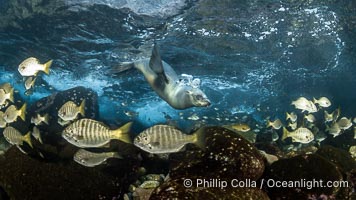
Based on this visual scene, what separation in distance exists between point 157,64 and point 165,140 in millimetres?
2630

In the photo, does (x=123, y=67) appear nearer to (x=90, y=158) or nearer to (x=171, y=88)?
(x=171, y=88)

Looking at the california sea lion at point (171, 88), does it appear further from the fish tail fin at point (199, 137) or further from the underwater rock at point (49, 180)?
the underwater rock at point (49, 180)

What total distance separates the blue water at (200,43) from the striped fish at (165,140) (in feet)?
32.7

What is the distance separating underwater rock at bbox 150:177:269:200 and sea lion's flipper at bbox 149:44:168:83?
125 inches

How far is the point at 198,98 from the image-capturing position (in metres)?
7.30

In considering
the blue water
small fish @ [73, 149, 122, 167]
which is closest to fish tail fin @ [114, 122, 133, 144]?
small fish @ [73, 149, 122, 167]

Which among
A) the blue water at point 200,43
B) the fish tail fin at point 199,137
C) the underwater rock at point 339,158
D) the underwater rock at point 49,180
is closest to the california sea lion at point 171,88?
the fish tail fin at point 199,137

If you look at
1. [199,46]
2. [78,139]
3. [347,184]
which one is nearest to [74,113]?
[78,139]

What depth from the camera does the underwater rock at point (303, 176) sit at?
5.84 meters

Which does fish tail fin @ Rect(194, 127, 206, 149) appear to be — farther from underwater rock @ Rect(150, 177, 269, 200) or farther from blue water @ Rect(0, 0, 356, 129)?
blue water @ Rect(0, 0, 356, 129)

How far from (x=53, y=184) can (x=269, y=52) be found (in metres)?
17.7

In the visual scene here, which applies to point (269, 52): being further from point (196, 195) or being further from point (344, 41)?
point (196, 195)

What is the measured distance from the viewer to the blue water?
15586 millimetres

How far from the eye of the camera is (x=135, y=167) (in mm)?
7848
